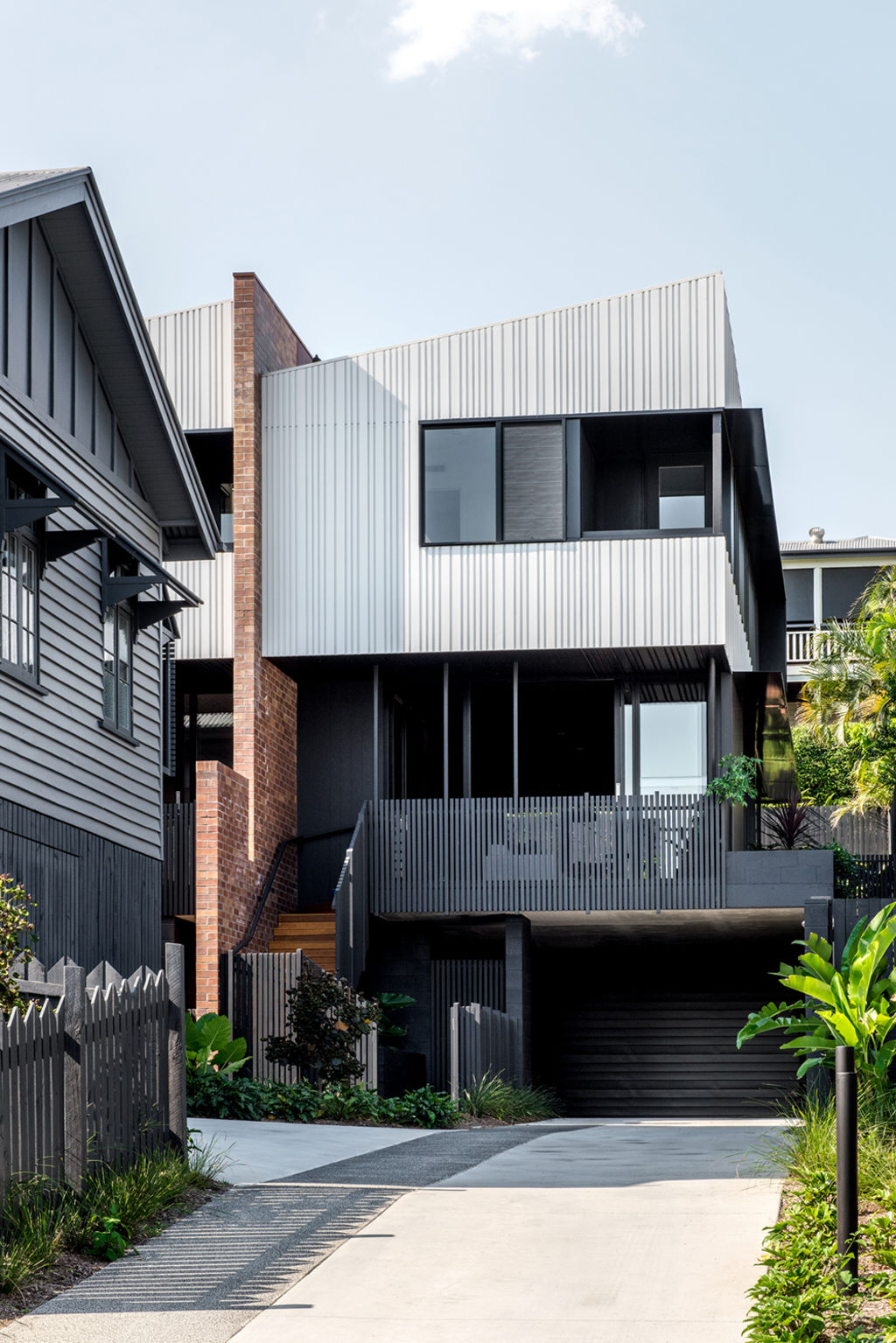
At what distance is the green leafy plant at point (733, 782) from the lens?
23.5 m

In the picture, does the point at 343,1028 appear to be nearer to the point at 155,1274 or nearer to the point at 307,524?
the point at 307,524

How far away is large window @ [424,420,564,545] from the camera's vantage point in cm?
2464

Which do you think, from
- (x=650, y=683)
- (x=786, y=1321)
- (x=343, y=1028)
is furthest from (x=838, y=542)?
(x=786, y=1321)

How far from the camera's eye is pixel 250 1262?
325 inches

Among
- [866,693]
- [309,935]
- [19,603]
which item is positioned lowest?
[309,935]

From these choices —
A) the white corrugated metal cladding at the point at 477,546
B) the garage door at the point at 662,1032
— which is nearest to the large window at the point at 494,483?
the white corrugated metal cladding at the point at 477,546

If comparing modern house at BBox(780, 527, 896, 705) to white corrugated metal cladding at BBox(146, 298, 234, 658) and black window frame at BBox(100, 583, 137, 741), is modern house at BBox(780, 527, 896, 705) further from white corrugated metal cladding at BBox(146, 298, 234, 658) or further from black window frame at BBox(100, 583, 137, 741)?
black window frame at BBox(100, 583, 137, 741)

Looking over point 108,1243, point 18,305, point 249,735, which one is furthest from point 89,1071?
point 249,735

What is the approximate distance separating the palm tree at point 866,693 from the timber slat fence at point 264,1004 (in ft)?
38.8

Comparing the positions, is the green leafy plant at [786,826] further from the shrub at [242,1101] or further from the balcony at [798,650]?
the balcony at [798,650]

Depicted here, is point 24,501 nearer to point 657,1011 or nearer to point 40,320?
point 40,320

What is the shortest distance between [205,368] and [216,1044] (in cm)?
1095

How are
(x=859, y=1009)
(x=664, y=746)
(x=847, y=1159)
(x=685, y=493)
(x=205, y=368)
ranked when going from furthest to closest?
(x=685, y=493)
(x=205, y=368)
(x=664, y=746)
(x=859, y=1009)
(x=847, y=1159)

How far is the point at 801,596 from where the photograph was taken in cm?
5175
